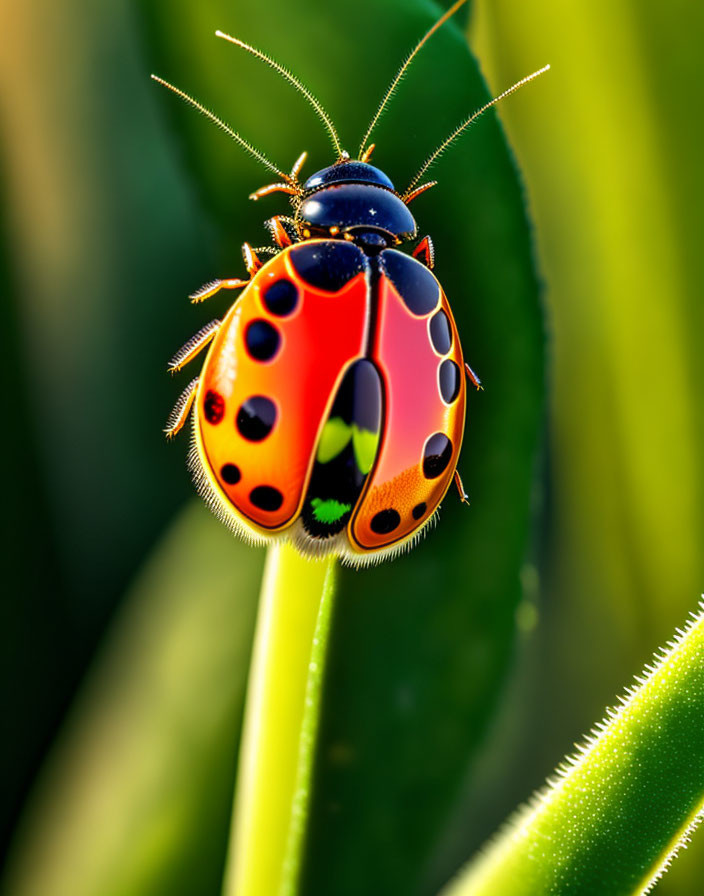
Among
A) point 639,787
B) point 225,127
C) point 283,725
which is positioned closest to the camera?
point 639,787

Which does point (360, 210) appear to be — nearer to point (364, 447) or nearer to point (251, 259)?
point (251, 259)

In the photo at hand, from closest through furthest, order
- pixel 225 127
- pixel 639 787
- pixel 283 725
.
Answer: pixel 639 787
pixel 283 725
pixel 225 127

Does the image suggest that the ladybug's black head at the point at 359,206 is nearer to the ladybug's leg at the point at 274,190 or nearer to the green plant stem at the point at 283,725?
the ladybug's leg at the point at 274,190

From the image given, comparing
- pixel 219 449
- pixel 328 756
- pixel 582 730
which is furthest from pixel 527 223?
pixel 582 730

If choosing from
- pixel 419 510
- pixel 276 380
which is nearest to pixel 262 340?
pixel 276 380

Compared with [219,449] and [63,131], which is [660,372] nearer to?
[219,449]

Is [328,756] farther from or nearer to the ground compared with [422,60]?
nearer to the ground

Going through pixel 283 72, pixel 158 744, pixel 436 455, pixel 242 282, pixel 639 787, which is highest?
pixel 283 72

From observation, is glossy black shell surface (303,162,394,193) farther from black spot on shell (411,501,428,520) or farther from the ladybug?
black spot on shell (411,501,428,520)
